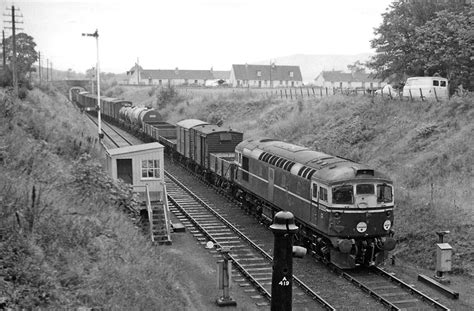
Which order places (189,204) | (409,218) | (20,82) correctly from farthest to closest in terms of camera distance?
(20,82) → (189,204) → (409,218)

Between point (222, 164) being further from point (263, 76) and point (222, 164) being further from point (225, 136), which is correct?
point (263, 76)

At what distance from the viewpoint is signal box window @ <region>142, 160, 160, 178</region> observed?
2188 cm

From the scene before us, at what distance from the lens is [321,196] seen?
16.8m

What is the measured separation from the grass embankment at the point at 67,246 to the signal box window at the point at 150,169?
534 centimetres

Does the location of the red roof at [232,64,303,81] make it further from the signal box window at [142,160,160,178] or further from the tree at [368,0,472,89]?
the signal box window at [142,160,160,178]

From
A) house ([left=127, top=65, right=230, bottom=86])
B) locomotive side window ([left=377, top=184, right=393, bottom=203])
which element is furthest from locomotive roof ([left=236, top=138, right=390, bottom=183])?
house ([left=127, top=65, right=230, bottom=86])

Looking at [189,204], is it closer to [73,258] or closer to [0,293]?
[73,258]

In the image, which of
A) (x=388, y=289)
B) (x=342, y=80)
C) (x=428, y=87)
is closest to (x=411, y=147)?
(x=428, y=87)

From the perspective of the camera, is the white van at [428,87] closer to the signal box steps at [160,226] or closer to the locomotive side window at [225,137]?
the locomotive side window at [225,137]

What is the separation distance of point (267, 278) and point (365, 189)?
14.0 ft

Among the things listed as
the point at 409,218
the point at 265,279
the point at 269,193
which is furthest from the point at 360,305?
the point at 269,193

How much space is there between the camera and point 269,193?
21172 millimetres

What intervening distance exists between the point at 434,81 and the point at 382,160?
9.45 metres

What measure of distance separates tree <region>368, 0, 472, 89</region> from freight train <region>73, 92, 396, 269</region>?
52.0ft
